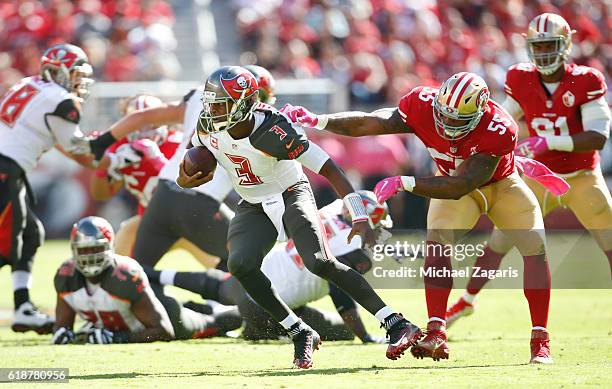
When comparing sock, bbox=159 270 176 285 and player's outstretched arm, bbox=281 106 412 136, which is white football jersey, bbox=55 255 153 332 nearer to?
sock, bbox=159 270 176 285

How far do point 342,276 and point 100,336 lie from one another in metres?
2.28

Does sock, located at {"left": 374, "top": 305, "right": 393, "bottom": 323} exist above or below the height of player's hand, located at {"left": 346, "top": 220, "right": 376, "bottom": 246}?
below

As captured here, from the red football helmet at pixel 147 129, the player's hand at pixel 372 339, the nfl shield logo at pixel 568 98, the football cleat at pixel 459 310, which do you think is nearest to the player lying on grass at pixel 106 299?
the player's hand at pixel 372 339

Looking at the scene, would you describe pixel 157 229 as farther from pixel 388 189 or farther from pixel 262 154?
pixel 388 189

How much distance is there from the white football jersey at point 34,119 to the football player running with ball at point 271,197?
2.27 m

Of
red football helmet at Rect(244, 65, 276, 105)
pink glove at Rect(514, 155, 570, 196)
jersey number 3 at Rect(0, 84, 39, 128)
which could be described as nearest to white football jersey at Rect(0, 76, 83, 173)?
jersey number 3 at Rect(0, 84, 39, 128)

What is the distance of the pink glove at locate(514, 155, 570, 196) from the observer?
23.5 ft

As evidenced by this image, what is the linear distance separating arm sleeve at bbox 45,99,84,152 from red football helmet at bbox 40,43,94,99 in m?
0.21

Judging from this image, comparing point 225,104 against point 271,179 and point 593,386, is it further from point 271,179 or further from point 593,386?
point 593,386

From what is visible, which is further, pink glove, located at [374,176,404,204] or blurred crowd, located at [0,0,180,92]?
blurred crowd, located at [0,0,180,92]

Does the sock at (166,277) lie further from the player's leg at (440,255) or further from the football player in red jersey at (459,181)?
the player's leg at (440,255)

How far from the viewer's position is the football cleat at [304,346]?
253 inches

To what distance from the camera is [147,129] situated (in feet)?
30.8

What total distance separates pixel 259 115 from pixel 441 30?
1240cm
